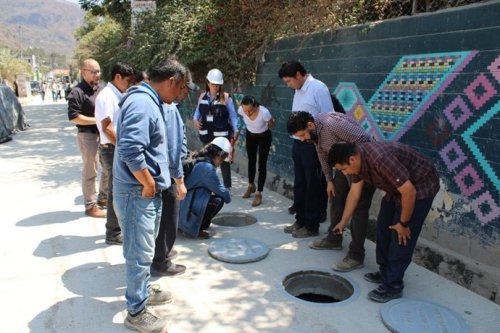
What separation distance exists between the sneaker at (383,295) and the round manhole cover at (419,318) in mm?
44

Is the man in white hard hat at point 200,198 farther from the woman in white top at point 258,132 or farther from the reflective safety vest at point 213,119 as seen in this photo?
the reflective safety vest at point 213,119

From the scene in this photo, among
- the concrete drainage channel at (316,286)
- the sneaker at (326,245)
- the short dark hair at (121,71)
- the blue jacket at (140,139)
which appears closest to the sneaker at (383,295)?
the concrete drainage channel at (316,286)

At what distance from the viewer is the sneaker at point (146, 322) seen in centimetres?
282

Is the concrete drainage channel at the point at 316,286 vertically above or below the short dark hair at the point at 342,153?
below

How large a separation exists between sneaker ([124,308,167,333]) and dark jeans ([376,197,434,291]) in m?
1.79

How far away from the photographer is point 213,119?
5977 millimetres

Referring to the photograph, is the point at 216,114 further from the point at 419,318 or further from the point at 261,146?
the point at 419,318

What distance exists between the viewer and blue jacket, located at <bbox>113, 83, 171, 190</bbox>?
2.61m

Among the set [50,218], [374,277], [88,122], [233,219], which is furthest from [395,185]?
[50,218]

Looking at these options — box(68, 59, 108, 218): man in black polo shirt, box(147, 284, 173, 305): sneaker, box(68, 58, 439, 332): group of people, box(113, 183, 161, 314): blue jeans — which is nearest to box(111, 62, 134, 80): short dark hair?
box(68, 58, 439, 332): group of people

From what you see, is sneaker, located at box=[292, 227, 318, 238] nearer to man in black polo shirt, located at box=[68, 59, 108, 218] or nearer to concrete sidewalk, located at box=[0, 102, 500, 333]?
concrete sidewalk, located at box=[0, 102, 500, 333]

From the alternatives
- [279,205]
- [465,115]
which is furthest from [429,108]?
[279,205]

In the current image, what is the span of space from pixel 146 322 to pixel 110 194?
6.06ft

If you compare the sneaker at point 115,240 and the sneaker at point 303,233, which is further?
the sneaker at point 303,233
